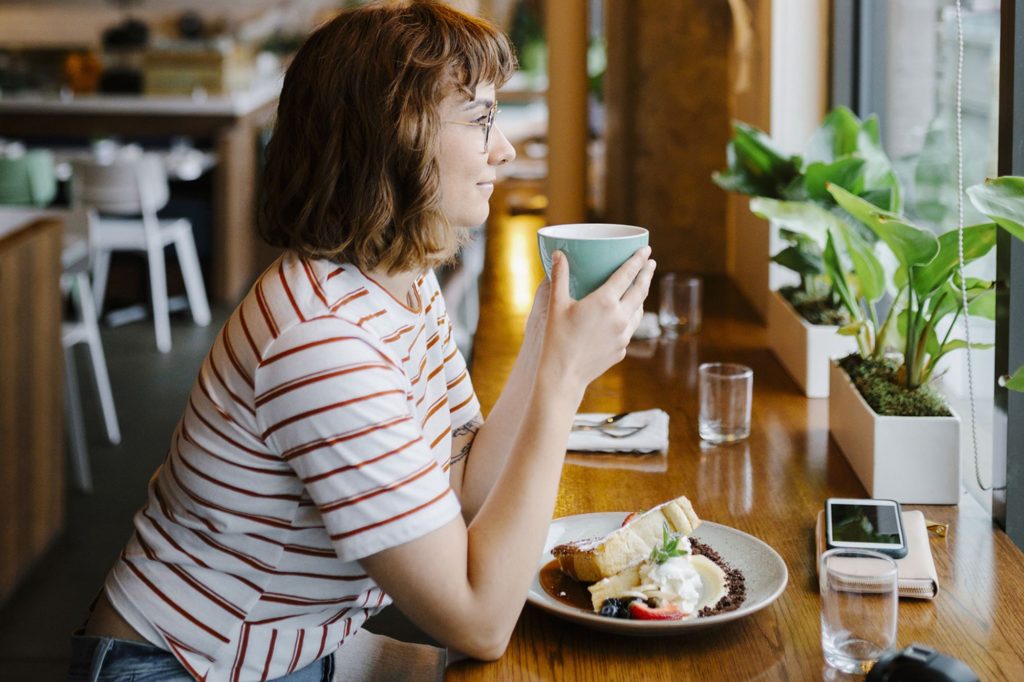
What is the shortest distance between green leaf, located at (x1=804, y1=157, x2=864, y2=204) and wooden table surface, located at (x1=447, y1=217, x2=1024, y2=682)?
34 cm

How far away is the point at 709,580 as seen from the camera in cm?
118

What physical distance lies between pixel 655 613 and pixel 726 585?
0.12 meters

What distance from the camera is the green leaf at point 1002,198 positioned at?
114 centimetres

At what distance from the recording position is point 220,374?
113 cm

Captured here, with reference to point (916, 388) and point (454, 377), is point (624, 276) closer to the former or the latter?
point (454, 377)

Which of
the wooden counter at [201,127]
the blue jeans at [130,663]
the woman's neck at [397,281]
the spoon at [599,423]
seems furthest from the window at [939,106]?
the wooden counter at [201,127]

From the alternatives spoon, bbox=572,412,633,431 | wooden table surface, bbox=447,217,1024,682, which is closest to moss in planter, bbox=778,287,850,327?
wooden table surface, bbox=447,217,1024,682

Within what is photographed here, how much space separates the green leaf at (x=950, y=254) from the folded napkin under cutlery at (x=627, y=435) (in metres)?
0.41

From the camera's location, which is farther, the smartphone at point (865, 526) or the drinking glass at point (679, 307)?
the drinking glass at point (679, 307)

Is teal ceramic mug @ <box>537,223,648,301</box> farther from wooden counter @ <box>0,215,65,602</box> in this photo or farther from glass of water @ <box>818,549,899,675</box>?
wooden counter @ <box>0,215,65,602</box>

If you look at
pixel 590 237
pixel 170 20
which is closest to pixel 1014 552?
pixel 590 237

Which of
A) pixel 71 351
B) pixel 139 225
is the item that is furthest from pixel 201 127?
pixel 71 351

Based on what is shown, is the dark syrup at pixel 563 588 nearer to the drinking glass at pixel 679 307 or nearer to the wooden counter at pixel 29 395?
the drinking glass at pixel 679 307

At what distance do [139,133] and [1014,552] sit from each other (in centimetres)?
599
